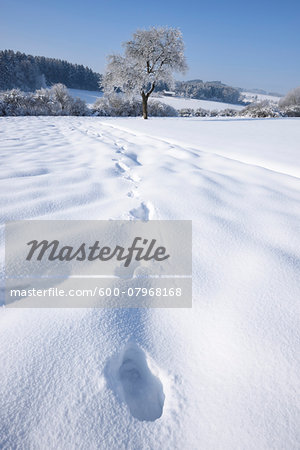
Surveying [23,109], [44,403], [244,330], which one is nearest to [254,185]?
[244,330]

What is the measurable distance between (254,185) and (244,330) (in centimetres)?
138

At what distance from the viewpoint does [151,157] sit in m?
2.81

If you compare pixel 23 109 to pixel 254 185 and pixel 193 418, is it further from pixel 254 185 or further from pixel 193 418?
pixel 193 418

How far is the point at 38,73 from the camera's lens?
146ft

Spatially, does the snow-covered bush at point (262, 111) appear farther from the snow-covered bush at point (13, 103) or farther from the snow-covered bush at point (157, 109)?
the snow-covered bush at point (13, 103)

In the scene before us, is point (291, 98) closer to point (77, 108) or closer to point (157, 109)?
point (157, 109)

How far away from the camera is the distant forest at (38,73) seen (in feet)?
133

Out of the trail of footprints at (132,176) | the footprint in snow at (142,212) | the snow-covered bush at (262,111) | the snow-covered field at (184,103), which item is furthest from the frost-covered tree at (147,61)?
the snow-covered field at (184,103)

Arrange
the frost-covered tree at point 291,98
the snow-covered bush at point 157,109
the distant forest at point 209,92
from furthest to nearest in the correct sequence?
the distant forest at point 209,92 < the snow-covered bush at point 157,109 < the frost-covered tree at point 291,98

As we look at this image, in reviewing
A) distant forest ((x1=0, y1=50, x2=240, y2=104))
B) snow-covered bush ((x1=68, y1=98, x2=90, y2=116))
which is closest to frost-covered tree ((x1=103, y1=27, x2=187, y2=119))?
snow-covered bush ((x1=68, y1=98, x2=90, y2=116))

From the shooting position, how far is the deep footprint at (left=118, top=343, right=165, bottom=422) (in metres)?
0.53

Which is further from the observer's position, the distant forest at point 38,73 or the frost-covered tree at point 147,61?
the distant forest at point 38,73

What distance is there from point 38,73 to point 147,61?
146ft

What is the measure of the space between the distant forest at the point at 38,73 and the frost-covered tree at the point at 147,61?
37301 mm
